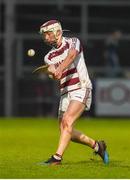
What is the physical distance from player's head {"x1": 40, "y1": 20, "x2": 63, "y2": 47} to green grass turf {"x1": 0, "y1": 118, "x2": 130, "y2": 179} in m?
1.81

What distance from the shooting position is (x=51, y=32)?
14.0 m

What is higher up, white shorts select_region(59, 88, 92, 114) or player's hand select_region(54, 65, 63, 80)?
player's hand select_region(54, 65, 63, 80)

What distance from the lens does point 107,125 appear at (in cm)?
2589

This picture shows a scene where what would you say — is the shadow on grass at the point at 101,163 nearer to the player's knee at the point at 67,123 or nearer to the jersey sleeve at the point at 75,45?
the player's knee at the point at 67,123

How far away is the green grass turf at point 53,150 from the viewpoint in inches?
504

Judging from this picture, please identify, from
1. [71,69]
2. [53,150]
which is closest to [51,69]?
[71,69]

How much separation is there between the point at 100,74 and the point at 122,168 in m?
16.9

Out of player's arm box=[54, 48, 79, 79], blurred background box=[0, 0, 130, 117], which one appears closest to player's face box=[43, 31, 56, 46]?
player's arm box=[54, 48, 79, 79]

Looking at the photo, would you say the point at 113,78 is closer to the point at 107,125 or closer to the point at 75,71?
the point at 107,125

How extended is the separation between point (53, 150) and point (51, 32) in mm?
4031

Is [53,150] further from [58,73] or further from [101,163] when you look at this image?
[58,73]

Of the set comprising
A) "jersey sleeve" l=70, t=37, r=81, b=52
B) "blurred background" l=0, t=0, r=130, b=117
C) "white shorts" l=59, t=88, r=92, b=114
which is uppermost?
"jersey sleeve" l=70, t=37, r=81, b=52

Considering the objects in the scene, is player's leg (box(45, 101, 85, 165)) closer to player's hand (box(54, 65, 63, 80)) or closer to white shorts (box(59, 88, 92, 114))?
white shorts (box(59, 88, 92, 114))

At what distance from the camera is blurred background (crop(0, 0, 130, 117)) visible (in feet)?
95.0
